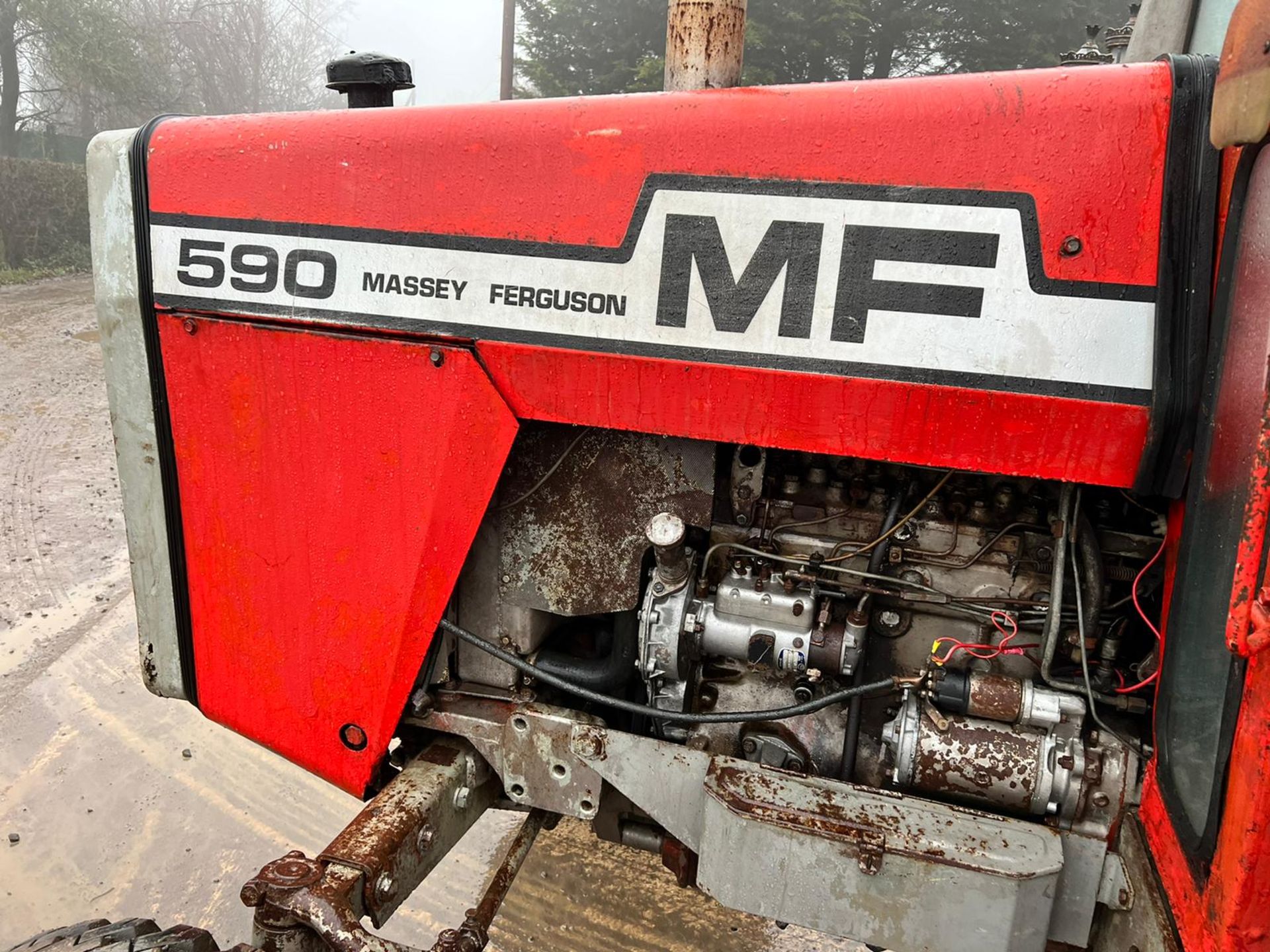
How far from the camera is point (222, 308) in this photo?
179cm

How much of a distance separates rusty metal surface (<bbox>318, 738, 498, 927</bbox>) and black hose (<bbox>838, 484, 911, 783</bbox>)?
804mm

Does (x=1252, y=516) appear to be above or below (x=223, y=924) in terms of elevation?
above

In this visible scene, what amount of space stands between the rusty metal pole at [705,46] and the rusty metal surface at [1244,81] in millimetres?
879

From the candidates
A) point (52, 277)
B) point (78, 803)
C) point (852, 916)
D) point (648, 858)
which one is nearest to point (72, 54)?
point (52, 277)

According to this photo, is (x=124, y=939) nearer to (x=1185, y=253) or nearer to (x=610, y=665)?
(x=610, y=665)

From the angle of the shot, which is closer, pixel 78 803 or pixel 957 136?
pixel 957 136

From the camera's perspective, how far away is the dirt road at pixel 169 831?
255cm

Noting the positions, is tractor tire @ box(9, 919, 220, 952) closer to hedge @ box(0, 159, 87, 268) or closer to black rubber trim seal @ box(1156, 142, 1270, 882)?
black rubber trim seal @ box(1156, 142, 1270, 882)

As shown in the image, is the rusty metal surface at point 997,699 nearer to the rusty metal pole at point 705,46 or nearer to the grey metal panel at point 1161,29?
the rusty metal pole at point 705,46

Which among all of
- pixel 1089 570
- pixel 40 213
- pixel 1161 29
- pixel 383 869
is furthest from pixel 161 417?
pixel 40 213

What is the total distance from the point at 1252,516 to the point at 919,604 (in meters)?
0.68

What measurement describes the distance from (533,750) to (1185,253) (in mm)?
1490

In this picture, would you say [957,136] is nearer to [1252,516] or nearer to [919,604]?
[1252,516]

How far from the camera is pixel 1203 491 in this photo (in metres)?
1.26
